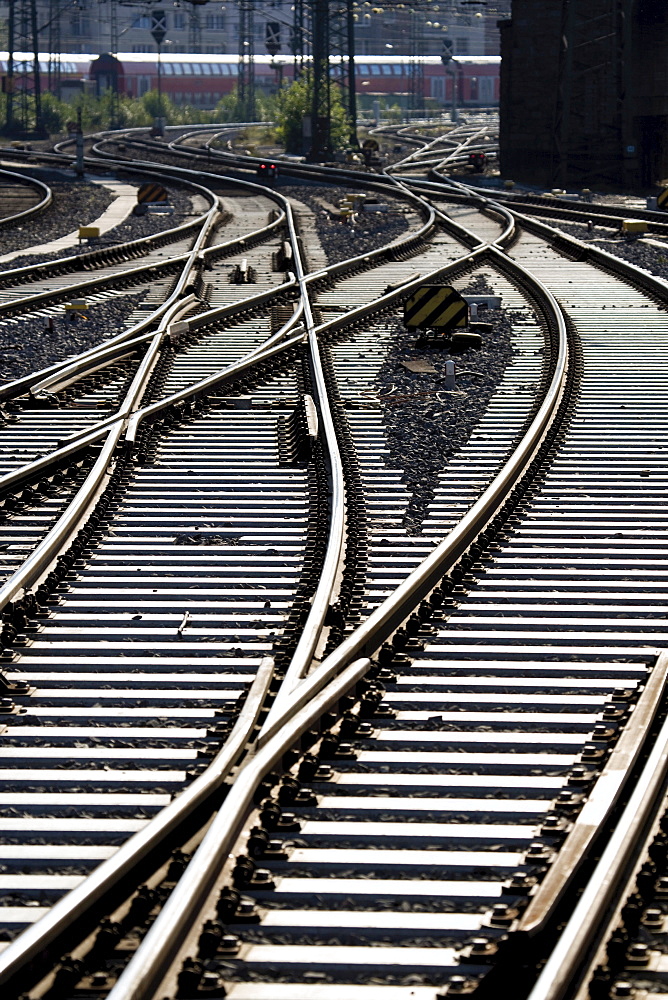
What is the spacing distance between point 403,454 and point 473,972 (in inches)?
243

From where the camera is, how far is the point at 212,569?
7.52 meters

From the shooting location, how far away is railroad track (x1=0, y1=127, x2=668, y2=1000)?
3976 millimetres

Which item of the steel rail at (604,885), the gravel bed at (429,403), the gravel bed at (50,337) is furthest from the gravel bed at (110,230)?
the steel rail at (604,885)

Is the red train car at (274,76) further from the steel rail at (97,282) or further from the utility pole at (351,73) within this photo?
the steel rail at (97,282)

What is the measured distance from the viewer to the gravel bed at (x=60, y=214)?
2689 cm

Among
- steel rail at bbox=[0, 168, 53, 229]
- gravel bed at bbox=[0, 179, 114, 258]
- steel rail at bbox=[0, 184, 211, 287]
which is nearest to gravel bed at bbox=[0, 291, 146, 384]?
steel rail at bbox=[0, 184, 211, 287]

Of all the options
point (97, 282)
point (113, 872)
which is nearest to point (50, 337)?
point (97, 282)

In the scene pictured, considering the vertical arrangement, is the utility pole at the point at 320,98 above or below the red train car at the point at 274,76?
below

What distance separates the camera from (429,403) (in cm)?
1158

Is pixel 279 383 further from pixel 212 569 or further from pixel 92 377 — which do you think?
pixel 212 569

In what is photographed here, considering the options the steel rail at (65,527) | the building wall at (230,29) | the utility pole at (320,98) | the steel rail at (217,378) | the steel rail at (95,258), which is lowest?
the steel rail at (65,527)

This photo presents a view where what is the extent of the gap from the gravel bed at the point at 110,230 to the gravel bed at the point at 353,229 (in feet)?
9.36

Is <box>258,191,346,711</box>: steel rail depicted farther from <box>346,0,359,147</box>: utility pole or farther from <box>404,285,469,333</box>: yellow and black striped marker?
<box>346,0,359,147</box>: utility pole

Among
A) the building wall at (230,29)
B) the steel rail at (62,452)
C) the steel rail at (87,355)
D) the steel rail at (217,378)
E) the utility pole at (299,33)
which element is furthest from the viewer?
the building wall at (230,29)
